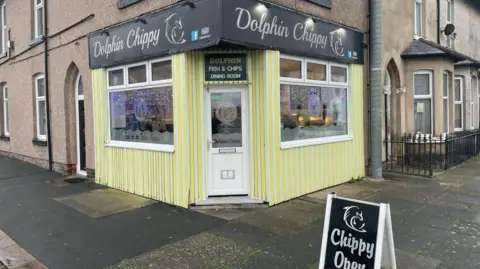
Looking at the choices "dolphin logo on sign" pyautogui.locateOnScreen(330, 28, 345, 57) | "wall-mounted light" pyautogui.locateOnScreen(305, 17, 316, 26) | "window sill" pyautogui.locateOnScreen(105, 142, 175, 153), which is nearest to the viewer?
"window sill" pyautogui.locateOnScreen(105, 142, 175, 153)

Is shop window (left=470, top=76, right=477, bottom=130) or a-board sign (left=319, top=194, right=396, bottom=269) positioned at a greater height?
shop window (left=470, top=76, right=477, bottom=130)

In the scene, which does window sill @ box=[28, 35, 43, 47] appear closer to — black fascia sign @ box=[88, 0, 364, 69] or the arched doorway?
the arched doorway

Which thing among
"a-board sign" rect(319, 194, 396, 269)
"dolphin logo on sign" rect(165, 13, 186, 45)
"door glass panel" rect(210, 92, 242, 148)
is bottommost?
"a-board sign" rect(319, 194, 396, 269)

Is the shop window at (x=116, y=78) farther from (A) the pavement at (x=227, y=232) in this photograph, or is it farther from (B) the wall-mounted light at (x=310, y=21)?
(B) the wall-mounted light at (x=310, y=21)

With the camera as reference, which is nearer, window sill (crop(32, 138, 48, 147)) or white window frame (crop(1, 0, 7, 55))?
window sill (crop(32, 138, 48, 147))

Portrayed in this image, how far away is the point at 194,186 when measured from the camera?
6559 millimetres

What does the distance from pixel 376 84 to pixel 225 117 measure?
14.4ft

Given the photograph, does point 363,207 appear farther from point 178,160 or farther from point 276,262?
point 178,160

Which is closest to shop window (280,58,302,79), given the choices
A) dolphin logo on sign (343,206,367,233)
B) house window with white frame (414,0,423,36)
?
dolphin logo on sign (343,206,367,233)

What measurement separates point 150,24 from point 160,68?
0.83m

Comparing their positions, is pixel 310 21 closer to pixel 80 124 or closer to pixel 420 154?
pixel 420 154

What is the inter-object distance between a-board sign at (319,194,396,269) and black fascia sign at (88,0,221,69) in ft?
11.3

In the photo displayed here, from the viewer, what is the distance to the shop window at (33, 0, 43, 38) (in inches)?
463

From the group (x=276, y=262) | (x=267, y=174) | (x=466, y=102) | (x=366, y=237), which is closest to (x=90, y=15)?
(x=267, y=174)
